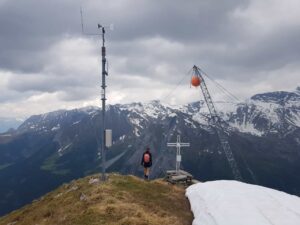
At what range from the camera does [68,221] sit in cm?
2941

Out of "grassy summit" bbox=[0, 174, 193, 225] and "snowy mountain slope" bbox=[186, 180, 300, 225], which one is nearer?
"snowy mountain slope" bbox=[186, 180, 300, 225]

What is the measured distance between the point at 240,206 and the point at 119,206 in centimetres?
827

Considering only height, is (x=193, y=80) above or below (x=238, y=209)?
above

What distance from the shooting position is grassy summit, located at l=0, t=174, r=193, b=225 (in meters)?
28.9

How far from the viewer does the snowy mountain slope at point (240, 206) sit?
2698 cm

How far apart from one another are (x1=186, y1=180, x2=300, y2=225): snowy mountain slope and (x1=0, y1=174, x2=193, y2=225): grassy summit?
150 cm

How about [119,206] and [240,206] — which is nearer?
[240,206]

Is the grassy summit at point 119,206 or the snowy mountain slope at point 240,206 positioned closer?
the snowy mountain slope at point 240,206

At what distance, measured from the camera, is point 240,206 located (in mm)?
29328

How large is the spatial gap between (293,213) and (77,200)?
650 inches

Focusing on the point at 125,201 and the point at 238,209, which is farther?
the point at 125,201

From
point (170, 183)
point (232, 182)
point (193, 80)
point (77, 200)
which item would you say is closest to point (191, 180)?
point (170, 183)

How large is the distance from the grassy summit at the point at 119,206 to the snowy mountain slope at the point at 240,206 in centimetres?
150

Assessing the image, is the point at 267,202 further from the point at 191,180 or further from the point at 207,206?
the point at 191,180
